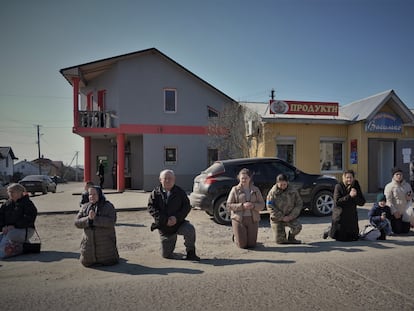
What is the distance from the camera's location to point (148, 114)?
18.7m

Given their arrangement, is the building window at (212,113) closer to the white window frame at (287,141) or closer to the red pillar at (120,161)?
the red pillar at (120,161)

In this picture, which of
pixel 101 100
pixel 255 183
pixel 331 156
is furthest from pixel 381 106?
pixel 101 100

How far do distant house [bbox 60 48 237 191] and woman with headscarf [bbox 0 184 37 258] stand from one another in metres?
12.6

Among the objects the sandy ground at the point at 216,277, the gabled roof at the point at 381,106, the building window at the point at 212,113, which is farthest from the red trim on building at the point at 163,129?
the sandy ground at the point at 216,277

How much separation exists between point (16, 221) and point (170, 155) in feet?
45.1

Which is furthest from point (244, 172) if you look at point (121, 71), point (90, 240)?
point (121, 71)

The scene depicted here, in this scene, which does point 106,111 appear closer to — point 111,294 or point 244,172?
point 244,172

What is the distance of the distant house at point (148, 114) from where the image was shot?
1828 centimetres

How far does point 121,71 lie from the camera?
1852cm

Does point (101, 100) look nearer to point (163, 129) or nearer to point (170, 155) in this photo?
point (163, 129)

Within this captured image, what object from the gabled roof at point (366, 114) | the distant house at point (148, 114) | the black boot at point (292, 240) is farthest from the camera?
the distant house at point (148, 114)

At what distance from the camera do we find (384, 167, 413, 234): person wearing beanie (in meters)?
7.01

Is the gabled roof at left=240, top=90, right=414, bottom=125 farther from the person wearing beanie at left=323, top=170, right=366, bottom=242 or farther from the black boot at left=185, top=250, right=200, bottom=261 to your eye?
the black boot at left=185, top=250, right=200, bottom=261

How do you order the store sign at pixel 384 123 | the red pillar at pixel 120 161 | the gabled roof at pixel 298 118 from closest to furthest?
the gabled roof at pixel 298 118 < the store sign at pixel 384 123 < the red pillar at pixel 120 161
